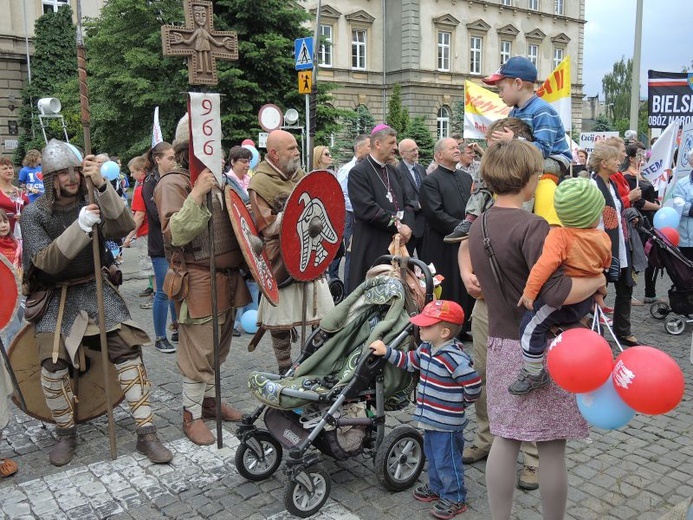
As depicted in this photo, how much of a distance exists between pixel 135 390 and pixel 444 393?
2.13m

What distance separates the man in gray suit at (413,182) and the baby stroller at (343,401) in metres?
3.24

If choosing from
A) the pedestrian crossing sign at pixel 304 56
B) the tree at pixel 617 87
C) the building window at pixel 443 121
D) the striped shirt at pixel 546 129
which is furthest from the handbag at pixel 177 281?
the tree at pixel 617 87

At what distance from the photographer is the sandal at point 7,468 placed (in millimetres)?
3898

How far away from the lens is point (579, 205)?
244 centimetres

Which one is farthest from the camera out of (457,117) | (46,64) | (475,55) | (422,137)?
(475,55)

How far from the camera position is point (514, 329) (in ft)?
9.08

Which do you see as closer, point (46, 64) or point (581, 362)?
point (581, 362)

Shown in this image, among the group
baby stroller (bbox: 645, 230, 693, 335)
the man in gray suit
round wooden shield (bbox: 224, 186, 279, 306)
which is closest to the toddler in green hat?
round wooden shield (bbox: 224, 186, 279, 306)

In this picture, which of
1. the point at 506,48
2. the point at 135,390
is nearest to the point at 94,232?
the point at 135,390

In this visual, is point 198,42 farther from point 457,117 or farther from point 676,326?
point 457,117

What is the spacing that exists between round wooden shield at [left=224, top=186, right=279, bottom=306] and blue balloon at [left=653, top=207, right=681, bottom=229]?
4.99 meters

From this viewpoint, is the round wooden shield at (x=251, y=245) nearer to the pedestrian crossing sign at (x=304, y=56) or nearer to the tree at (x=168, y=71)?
the pedestrian crossing sign at (x=304, y=56)

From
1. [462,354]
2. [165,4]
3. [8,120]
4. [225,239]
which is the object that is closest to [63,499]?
[225,239]

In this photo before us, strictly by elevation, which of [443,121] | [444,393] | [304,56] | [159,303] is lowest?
[159,303]
